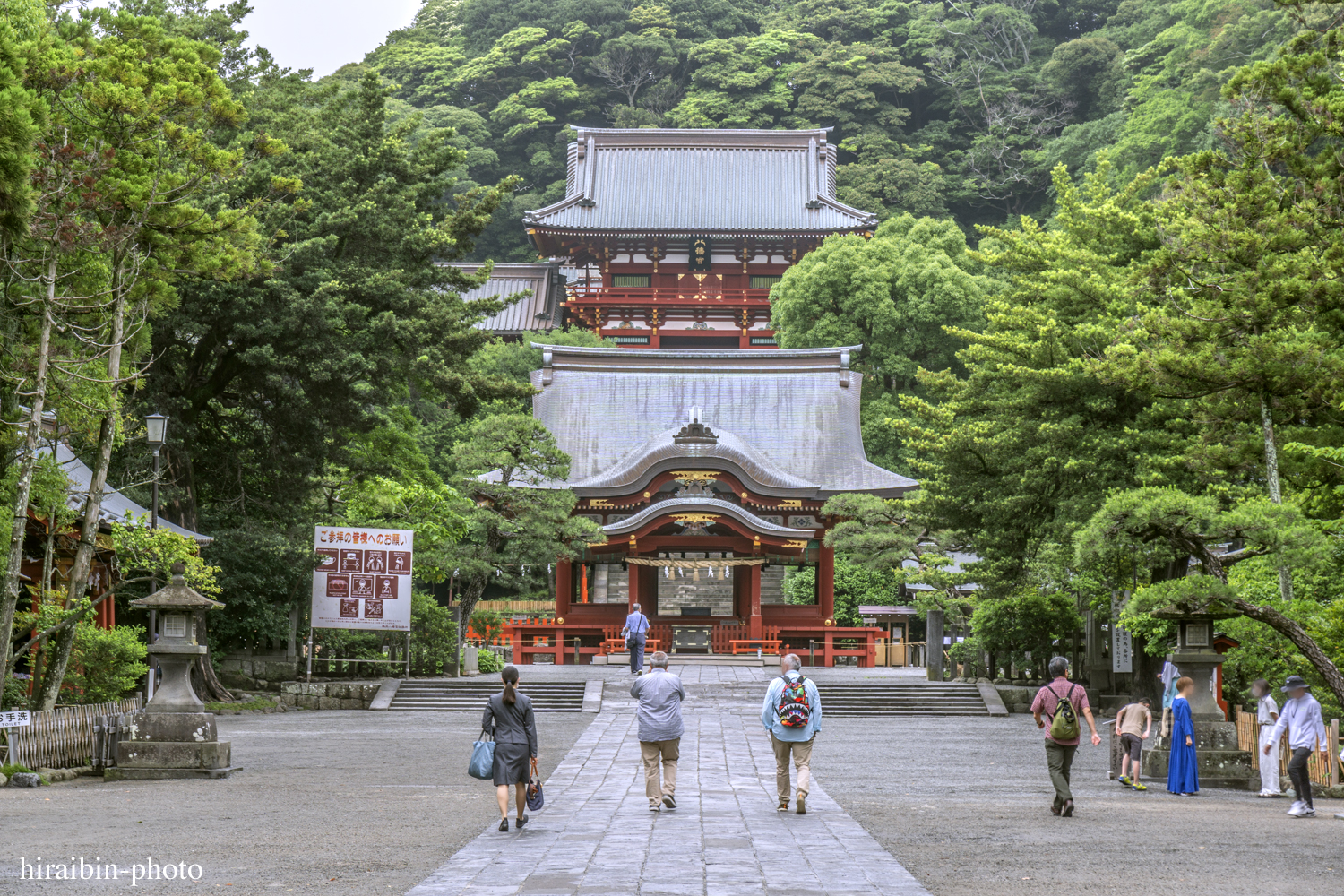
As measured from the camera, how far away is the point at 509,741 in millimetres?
9273

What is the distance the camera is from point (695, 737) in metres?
16.3

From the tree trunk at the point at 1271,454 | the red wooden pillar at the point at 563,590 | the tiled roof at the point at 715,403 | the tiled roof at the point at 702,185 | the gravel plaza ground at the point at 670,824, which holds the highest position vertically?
the tiled roof at the point at 702,185

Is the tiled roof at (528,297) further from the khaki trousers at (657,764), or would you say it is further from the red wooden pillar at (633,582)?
the khaki trousers at (657,764)

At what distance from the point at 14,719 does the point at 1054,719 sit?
31.3ft

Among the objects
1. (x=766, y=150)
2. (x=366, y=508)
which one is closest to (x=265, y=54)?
(x=366, y=508)

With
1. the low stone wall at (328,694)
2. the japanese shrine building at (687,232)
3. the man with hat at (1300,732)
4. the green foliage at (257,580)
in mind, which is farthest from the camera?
the japanese shrine building at (687,232)

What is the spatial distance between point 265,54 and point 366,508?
859 centimetres

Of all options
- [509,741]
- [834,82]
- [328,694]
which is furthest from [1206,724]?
[834,82]

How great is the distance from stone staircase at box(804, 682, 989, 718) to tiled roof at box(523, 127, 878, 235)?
24.3 m

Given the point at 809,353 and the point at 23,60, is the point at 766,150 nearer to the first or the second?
the point at 809,353

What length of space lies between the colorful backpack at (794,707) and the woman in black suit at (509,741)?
2.11 meters

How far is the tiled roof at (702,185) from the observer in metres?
44.4

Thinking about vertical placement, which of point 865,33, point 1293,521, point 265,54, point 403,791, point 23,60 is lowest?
point 403,791

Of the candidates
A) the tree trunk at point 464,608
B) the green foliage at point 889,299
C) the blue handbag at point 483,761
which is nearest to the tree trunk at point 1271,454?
the blue handbag at point 483,761
